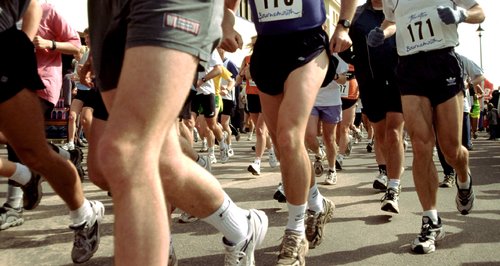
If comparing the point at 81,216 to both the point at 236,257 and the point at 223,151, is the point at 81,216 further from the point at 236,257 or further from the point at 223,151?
the point at 223,151

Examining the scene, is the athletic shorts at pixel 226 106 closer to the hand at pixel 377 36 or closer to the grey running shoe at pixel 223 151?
the grey running shoe at pixel 223 151

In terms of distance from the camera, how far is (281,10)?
3.29 m

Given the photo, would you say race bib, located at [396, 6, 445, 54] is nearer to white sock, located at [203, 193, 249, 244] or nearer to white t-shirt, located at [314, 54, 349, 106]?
white sock, located at [203, 193, 249, 244]

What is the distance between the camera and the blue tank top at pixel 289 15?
327 cm

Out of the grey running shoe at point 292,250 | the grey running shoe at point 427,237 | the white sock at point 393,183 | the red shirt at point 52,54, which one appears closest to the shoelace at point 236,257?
the grey running shoe at point 292,250

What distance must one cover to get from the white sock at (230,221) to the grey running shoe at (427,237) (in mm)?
1373

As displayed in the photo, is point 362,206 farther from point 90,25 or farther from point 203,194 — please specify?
point 90,25

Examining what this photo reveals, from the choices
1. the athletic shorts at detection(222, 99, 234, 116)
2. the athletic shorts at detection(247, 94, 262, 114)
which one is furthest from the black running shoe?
the athletic shorts at detection(222, 99, 234, 116)

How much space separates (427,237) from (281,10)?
1678 mm

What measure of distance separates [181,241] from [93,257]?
59 cm

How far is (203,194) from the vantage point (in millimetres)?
2137

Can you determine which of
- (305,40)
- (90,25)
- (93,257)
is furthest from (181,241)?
(90,25)

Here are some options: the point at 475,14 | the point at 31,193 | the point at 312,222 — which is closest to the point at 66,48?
the point at 31,193

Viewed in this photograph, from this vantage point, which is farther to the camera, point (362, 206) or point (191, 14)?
point (362, 206)
